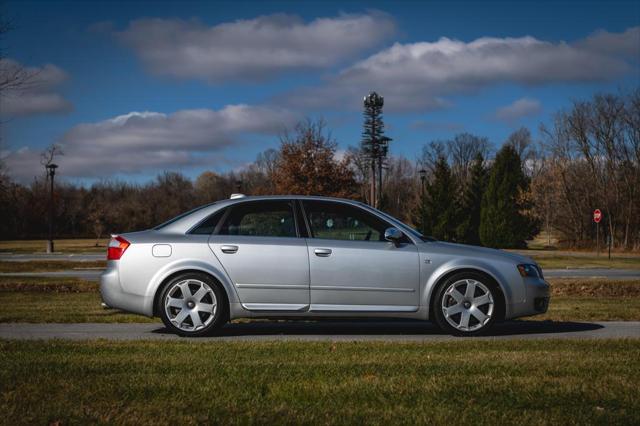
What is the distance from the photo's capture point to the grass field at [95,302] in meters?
10.9

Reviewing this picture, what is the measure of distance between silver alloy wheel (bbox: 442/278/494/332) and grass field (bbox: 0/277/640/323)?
3.00 m

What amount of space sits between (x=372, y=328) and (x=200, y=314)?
2.43 metres

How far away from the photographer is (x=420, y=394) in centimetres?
483

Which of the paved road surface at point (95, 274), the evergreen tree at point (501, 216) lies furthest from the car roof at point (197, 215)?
the evergreen tree at point (501, 216)

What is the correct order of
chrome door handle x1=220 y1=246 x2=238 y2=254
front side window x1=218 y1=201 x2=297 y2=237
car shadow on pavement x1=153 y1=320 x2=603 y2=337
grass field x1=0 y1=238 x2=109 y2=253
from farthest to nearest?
1. grass field x1=0 y1=238 x2=109 y2=253
2. car shadow on pavement x1=153 y1=320 x2=603 y2=337
3. front side window x1=218 y1=201 x2=297 y2=237
4. chrome door handle x1=220 y1=246 x2=238 y2=254

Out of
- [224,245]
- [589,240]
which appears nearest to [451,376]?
[224,245]

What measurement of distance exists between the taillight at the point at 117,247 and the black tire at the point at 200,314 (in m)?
0.65

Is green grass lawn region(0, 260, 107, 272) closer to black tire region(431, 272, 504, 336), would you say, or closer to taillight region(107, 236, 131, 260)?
taillight region(107, 236, 131, 260)

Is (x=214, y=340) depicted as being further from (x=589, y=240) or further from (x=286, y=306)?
(x=589, y=240)

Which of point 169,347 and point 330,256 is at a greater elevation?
point 330,256

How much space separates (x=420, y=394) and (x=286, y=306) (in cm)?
358

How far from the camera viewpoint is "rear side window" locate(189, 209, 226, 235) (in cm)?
844

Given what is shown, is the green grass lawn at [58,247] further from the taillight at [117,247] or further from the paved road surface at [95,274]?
the taillight at [117,247]

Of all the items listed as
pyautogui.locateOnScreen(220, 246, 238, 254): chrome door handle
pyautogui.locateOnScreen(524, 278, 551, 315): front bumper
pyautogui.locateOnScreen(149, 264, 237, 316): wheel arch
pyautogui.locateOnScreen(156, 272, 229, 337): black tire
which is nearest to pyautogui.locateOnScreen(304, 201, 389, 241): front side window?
pyautogui.locateOnScreen(220, 246, 238, 254): chrome door handle
